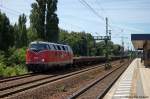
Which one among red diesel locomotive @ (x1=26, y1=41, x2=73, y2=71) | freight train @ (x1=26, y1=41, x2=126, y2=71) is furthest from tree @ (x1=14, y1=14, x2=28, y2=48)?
red diesel locomotive @ (x1=26, y1=41, x2=73, y2=71)

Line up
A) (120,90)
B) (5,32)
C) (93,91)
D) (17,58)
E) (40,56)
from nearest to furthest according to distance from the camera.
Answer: (93,91), (120,90), (40,56), (17,58), (5,32)

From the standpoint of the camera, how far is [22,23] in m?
106

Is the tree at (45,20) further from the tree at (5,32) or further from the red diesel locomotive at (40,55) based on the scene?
the red diesel locomotive at (40,55)

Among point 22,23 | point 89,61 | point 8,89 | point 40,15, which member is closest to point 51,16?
point 40,15

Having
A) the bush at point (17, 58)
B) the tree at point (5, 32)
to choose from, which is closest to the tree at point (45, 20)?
the tree at point (5, 32)

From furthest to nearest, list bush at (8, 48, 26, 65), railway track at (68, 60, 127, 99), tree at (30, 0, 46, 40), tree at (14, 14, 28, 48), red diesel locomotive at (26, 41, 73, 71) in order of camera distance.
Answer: tree at (14, 14, 28, 48) → tree at (30, 0, 46, 40) → bush at (8, 48, 26, 65) → red diesel locomotive at (26, 41, 73, 71) → railway track at (68, 60, 127, 99)

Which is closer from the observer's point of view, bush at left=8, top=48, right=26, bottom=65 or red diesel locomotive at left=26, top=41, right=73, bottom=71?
red diesel locomotive at left=26, top=41, right=73, bottom=71

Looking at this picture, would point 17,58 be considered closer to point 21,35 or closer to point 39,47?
point 39,47

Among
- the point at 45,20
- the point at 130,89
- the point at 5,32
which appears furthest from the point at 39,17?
the point at 130,89

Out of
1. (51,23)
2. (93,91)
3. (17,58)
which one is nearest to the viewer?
(93,91)

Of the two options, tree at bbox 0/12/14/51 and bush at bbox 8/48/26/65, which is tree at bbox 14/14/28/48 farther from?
bush at bbox 8/48/26/65

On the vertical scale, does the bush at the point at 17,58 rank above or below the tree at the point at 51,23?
below

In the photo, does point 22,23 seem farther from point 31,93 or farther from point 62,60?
point 31,93

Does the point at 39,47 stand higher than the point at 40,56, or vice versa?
the point at 39,47
